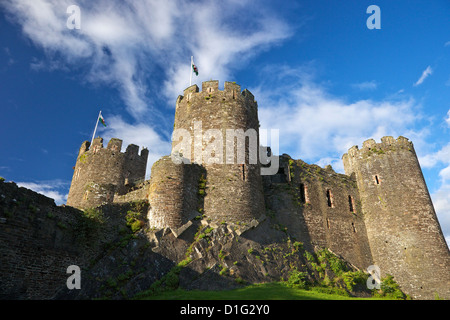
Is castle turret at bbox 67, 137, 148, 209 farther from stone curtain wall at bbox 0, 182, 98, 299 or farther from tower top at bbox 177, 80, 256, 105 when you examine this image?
stone curtain wall at bbox 0, 182, 98, 299

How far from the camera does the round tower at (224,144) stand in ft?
63.1

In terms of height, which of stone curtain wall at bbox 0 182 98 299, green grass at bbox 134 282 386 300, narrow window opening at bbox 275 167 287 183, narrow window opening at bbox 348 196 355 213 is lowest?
green grass at bbox 134 282 386 300

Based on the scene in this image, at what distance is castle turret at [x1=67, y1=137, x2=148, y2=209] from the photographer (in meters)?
24.9

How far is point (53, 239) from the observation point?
13.9m

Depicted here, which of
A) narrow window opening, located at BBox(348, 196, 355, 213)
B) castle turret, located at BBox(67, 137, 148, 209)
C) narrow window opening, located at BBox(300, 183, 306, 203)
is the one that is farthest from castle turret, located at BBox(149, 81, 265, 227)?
narrow window opening, located at BBox(348, 196, 355, 213)

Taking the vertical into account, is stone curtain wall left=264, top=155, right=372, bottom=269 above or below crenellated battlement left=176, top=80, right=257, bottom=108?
below

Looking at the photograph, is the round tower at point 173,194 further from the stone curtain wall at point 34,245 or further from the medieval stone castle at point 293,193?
the stone curtain wall at point 34,245

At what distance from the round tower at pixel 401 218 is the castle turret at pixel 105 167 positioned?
19.0 metres

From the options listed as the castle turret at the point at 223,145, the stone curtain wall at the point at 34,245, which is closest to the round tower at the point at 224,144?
the castle turret at the point at 223,145

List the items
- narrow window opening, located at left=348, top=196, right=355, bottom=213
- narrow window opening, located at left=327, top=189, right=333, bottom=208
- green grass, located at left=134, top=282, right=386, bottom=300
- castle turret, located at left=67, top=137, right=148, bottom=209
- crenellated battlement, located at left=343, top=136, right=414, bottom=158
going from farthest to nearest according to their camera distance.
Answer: crenellated battlement, located at left=343, top=136, right=414, bottom=158 → narrow window opening, located at left=348, top=196, right=355, bottom=213 → narrow window opening, located at left=327, top=189, right=333, bottom=208 → castle turret, located at left=67, top=137, right=148, bottom=209 → green grass, located at left=134, top=282, right=386, bottom=300

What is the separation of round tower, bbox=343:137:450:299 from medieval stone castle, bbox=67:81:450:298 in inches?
2.6

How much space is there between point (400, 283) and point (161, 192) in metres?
17.5

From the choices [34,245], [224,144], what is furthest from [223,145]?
[34,245]
